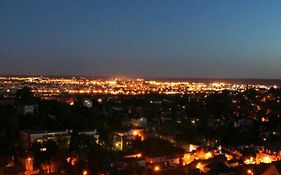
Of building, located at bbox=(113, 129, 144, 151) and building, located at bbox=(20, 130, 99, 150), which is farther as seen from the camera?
building, located at bbox=(113, 129, 144, 151)

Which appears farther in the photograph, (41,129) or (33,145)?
(41,129)

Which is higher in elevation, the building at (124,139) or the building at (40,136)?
the building at (40,136)

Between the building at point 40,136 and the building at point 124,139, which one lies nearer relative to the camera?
the building at point 40,136

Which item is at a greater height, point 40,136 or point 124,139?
point 40,136

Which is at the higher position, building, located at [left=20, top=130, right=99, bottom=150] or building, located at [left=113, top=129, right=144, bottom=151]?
building, located at [left=20, top=130, right=99, bottom=150]

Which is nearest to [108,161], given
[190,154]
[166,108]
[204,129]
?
[190,154]

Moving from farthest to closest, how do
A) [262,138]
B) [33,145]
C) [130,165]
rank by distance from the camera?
[262,138] → [33,145] → [130,165]

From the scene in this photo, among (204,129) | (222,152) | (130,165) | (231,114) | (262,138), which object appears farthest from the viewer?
(231,114)

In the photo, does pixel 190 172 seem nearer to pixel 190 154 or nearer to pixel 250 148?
pixel 190 154

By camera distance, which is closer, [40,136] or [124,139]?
[40,136]

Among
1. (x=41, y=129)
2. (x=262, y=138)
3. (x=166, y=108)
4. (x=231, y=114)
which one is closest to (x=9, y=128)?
(x=41, y=129)
